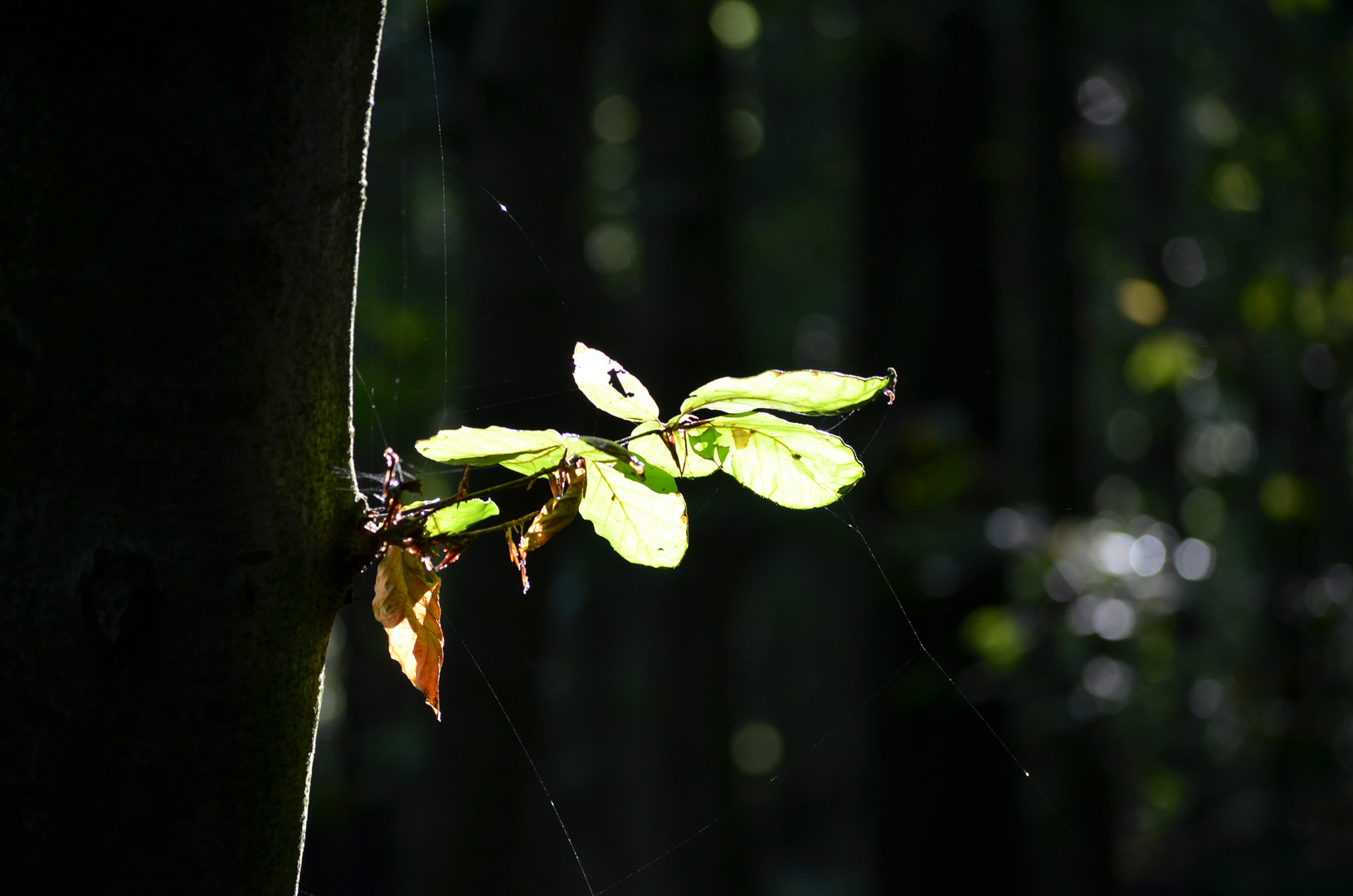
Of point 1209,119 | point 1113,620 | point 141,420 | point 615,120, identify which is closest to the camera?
point 141,420

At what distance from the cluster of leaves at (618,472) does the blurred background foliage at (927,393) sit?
4.49 feet

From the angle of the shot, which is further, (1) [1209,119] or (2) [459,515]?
(1) [1209,119]

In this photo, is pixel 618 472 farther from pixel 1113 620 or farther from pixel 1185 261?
pixel 1185 261

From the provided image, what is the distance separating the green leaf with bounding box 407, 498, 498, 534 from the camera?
0.60 meters

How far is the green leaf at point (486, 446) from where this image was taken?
1.84 ft

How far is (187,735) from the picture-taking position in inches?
19.9

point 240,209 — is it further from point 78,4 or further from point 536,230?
point 536,230

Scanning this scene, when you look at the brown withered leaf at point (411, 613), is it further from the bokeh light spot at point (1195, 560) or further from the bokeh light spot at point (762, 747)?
the bokeh light spot at point (762, 747)

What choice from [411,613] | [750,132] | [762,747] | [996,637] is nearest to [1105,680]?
[996,637]

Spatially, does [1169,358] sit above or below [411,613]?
above

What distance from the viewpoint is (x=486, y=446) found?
1.86 ft

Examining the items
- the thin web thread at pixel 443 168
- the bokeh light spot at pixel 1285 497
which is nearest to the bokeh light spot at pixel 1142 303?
the bokeh light spot at pixel 1285 497

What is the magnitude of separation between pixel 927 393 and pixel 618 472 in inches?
129

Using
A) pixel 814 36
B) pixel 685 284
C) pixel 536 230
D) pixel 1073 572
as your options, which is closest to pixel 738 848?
pixel 1073 572
